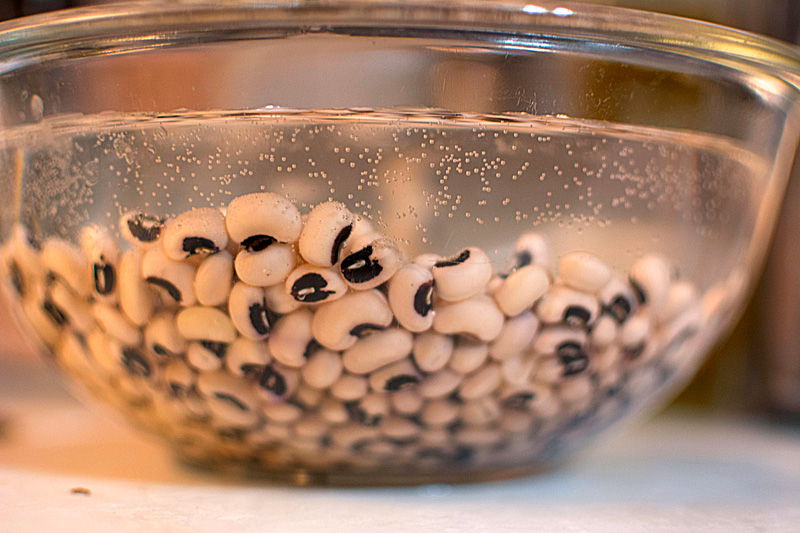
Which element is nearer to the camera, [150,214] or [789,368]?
[150,214]

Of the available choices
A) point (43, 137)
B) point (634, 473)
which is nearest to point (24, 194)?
point (43, 137)

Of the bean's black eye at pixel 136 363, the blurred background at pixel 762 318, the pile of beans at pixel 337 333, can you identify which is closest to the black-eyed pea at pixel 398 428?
the pile of beans at pixel 337 333

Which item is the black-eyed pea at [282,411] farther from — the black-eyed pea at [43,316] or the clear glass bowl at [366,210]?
the black-eyed pea at [43,316]

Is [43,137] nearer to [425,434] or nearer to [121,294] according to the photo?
[121,294]

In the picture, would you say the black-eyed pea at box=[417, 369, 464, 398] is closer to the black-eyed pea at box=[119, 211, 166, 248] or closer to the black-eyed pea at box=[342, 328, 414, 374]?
the black-eyed pea at box=[342, 328, 414, 374]

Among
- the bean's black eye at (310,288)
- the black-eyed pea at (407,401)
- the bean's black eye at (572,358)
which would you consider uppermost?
the bean's black eye at (310,288)

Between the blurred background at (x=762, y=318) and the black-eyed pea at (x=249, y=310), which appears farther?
the blurred background at (x=762, y=318)

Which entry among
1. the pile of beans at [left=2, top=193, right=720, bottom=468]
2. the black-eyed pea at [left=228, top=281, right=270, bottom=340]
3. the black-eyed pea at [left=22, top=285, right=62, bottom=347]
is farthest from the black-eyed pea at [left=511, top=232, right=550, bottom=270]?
the black-eyed pea at [left=22, top=285, right=62, bottom=347]
